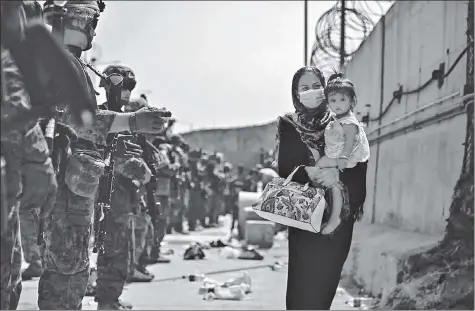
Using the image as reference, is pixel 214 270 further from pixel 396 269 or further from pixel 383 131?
pixel 396 269

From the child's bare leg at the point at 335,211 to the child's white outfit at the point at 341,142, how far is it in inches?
5.7

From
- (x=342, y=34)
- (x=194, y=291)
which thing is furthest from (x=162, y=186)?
(x=342, y=34)

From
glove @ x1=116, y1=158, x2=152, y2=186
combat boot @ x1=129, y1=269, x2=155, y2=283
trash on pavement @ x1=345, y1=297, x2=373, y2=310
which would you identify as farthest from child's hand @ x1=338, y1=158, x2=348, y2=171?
combat boot @ x1=129, y1=269, x2=155, y2=283

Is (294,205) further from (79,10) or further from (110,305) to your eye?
(110,305)

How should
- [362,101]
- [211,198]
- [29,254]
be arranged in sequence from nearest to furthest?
1. [29,254]
2. [362,101]
3. [211,198]

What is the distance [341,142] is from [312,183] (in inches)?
10.3

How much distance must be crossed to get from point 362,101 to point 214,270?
3.10 m

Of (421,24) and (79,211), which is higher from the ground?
(421,24)

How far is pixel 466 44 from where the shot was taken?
6.49 m

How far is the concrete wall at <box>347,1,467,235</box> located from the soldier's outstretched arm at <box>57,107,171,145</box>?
3715 millimetres

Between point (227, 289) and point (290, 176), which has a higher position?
point (290, 176)

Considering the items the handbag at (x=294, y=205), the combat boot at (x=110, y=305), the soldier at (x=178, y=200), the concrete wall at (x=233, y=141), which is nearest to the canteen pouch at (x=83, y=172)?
the handbag at (x=294, y=205)

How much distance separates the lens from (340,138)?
3.64 meters

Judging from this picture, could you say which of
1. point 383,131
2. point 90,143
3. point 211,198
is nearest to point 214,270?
point 383,131
